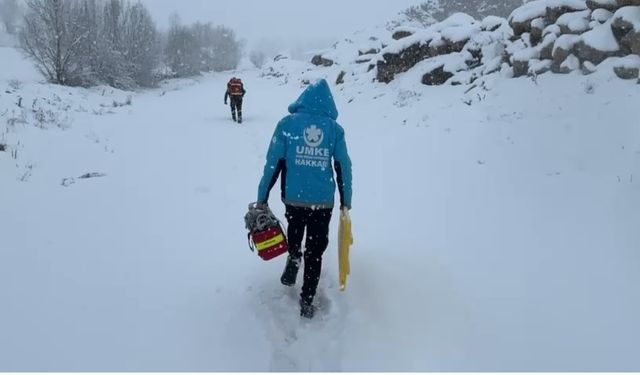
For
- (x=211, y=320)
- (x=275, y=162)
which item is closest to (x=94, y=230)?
(x=211, y=320)

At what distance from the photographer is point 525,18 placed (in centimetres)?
1113

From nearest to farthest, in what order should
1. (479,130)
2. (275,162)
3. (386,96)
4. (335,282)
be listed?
(275,162) < (335,282) < (479,130) < (386,96)

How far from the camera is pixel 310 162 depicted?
11.6 feet

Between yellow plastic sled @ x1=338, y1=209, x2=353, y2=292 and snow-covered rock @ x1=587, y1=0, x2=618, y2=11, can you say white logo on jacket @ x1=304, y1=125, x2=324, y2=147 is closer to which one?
yellow plastic sled @ x1=338, y1=209, x2=353, y2=292

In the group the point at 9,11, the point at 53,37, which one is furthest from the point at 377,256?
the point at 9,11

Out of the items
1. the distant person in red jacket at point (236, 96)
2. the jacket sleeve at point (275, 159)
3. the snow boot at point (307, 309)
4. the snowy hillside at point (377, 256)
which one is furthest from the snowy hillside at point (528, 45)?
the snow boot at point (307, 309)

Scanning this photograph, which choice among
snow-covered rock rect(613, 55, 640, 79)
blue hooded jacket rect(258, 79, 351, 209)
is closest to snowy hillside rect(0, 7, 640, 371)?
snow-covered rock rect(613, 55, 640, 79)

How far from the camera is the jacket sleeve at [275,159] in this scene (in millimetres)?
3525

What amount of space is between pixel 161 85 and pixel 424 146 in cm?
4320

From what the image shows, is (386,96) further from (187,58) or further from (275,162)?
(187,58)

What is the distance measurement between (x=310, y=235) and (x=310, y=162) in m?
0.65

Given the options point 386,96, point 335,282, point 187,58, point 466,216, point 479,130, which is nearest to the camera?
point 335,282

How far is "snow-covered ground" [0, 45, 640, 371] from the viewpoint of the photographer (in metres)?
3.28

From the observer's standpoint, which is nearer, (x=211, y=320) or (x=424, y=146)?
(x=211, y=320)
